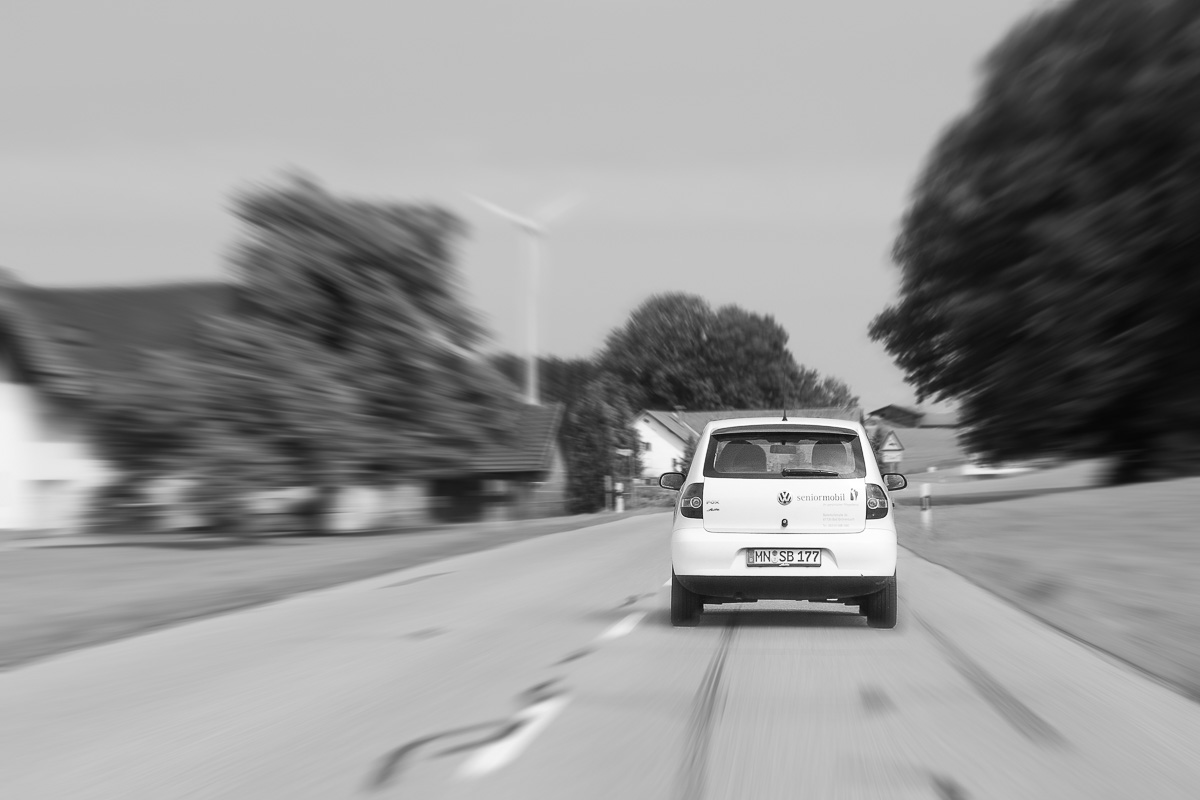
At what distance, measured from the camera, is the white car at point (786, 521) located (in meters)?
10.0

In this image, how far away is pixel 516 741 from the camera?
6145mm

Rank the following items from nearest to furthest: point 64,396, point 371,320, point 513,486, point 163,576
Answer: point 163,576
point 371,320
point 64,396
point 513,486

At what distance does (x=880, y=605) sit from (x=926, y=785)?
5.21 m

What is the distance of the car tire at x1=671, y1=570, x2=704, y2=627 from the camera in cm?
1062

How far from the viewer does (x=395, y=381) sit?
31.0 meters

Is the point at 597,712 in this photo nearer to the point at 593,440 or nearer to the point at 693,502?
the point at 693,502

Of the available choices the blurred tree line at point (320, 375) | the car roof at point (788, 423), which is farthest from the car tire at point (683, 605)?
the blurred tree line at point (320, 375)

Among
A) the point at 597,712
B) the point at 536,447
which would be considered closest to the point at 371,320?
the point at 597,712

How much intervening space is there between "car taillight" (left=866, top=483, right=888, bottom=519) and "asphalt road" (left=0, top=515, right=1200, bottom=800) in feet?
3.07

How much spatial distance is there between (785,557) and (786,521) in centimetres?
28

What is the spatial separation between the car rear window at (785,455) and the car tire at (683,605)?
3.19ft

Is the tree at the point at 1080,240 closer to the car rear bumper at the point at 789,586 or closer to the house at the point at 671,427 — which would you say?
the car rear bumper at the point at 789,586

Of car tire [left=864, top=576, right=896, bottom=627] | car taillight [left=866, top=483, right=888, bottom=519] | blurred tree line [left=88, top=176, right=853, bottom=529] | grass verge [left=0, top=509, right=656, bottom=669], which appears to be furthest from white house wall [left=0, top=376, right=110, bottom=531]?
car taillight [left=866, top=483, right=888, bottom=519]

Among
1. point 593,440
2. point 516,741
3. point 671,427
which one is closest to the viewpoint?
point 516,741
